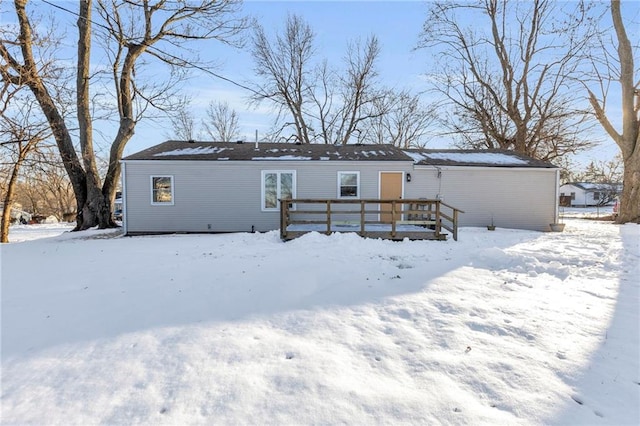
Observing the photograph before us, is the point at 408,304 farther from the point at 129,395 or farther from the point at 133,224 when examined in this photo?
the point at 133,224

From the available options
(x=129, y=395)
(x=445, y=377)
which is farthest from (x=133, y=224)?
(x=445, y=377)

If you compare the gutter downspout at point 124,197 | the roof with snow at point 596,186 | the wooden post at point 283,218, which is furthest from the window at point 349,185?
the roof with snow at point 596,186

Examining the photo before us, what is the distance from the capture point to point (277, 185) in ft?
38.7

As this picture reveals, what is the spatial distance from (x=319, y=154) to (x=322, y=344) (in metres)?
10.1

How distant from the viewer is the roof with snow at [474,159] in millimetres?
12656

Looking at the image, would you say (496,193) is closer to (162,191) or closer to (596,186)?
(162,191)

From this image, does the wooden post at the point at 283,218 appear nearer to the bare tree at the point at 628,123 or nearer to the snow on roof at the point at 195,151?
the snow on roof at the point at 195,151

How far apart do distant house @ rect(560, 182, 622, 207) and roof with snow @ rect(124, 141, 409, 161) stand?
40.8 meters

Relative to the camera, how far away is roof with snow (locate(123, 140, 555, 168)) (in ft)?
38.8

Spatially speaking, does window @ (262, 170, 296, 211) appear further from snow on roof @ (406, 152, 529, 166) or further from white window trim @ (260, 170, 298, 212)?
snow on roof @ (406, 152, 529, 166)

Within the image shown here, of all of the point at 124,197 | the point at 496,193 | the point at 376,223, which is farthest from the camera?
the point at 496,193

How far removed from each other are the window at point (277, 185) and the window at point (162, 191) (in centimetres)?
328

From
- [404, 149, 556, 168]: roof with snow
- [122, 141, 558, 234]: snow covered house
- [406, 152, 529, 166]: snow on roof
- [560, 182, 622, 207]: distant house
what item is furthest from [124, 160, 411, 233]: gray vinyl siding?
[560, 182, 622, 207]: distant house

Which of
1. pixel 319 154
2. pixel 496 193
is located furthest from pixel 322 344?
pixel 496 193
